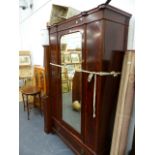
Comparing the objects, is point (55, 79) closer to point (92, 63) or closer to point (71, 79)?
point (71, 79)

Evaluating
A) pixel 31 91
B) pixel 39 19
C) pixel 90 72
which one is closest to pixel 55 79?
pixel 90 72

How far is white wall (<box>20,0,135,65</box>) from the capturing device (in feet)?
5.39

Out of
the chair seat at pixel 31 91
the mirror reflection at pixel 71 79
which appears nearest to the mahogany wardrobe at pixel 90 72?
the mirror reflection at pixel 71 79

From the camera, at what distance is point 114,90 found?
161 centimetres

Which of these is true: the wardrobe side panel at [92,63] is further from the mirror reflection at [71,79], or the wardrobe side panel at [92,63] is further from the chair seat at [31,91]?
the chair seat at [31,91]

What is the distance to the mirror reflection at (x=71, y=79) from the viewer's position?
182 centimetres

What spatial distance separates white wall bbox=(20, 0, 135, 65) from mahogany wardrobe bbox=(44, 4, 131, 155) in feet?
0.47

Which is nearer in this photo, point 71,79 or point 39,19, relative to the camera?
point 71,79

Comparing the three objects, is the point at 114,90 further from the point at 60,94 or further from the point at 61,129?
the point at 61,129

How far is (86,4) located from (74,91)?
1.14m

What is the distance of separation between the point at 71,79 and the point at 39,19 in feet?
7.77

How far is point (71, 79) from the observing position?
2.01 m
